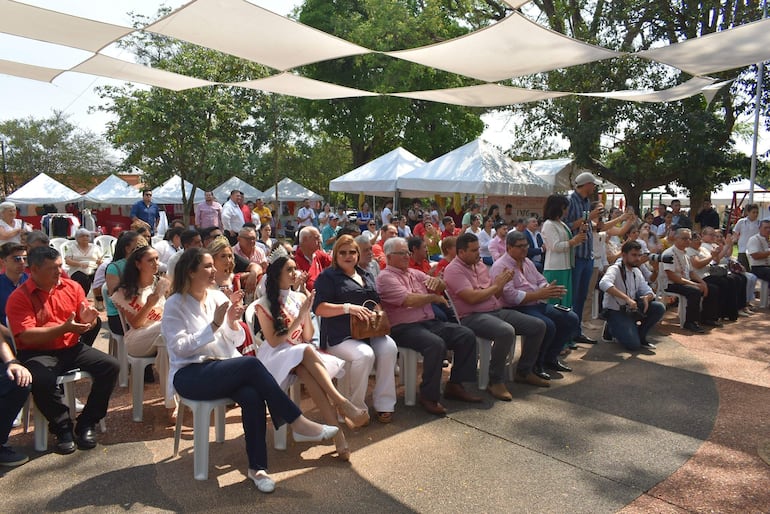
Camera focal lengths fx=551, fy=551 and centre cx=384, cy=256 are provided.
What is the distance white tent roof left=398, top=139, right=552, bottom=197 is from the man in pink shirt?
6284mm

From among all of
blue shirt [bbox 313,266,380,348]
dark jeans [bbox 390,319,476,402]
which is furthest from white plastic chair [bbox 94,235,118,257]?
dark jeans [bbox 390,319,476,402]

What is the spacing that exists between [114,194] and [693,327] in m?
22.4

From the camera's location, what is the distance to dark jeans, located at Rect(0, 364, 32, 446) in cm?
323

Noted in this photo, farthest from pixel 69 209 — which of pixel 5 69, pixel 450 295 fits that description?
pixel 450 295

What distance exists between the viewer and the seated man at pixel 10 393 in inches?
127

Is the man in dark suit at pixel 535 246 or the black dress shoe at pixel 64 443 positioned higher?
the man in dark suit at pixel 535 246

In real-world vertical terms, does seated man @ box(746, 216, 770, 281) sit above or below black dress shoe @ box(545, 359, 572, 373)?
above

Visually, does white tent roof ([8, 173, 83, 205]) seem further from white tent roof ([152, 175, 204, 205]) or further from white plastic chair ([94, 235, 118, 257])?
white plastic chair ([94, 235, 118, 257])

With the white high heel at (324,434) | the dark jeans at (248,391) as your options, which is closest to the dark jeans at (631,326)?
the white high heel at (324,434)

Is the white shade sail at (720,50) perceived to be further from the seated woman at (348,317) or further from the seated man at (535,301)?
the seated woman at (348,317)

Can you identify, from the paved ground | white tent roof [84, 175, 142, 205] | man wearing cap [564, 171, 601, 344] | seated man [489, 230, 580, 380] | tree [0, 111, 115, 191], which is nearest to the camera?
the paved ground

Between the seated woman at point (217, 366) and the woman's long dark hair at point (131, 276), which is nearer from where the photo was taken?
the seated woman at point (217, 366)

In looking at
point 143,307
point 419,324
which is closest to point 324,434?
point 419,324

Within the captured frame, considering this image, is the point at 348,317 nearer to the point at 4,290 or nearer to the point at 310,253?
the point at 310,253
